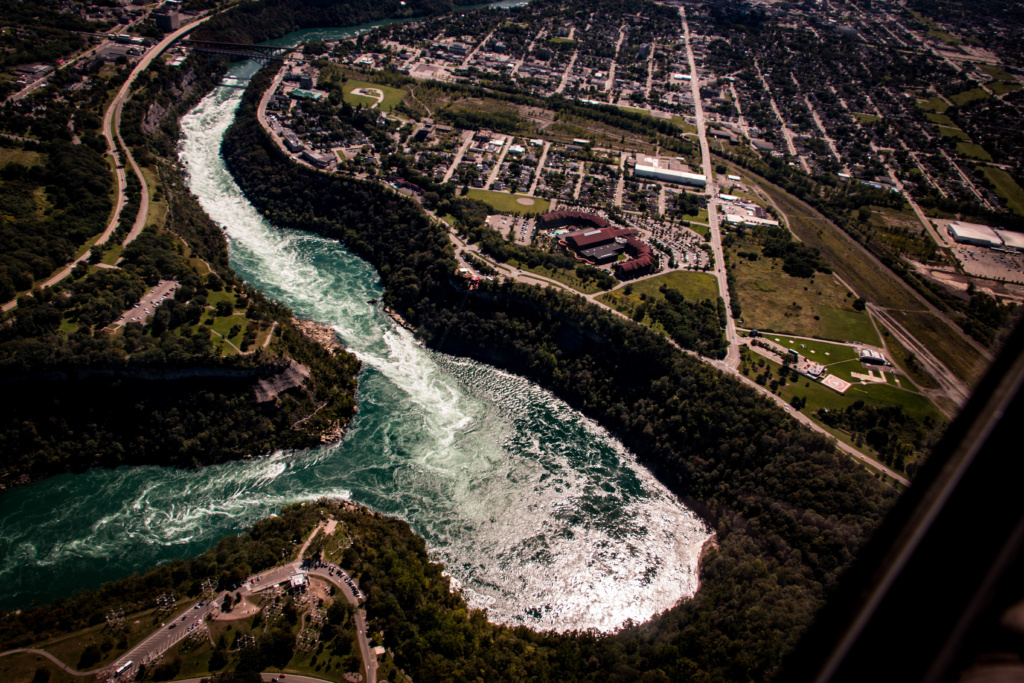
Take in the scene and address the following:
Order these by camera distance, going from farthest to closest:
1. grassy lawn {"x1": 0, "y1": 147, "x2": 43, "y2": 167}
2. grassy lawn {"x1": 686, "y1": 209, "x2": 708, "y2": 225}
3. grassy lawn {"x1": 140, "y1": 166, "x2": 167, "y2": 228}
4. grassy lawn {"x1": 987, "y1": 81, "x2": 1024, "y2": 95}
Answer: grassy lawn {"x1": 987, "y1": 81, "x2": 1024, "y2": 95} → grassy lawn {"x1": 686, "y1": 209, "x2": 708, "y2": 225} → grassy lawn {"x1": 0, "y1": 147, "x2": 43, "y2": 167} → grassy lawn {"x1": 140, "y1": 166, "x2": 167, "y2": 228}

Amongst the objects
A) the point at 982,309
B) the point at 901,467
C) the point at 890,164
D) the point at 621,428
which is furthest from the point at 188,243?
the point at 890,164

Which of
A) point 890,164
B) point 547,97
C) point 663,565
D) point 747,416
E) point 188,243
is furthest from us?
point 547,97

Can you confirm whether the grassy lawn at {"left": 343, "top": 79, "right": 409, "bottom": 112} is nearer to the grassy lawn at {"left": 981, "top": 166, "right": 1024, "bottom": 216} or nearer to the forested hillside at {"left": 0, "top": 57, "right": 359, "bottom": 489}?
the forested hillside at {"left": 0, "top": 57, "right": 359, "bottom": 489}

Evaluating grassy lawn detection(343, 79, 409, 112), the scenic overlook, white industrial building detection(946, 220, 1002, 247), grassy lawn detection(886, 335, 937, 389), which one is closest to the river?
the scenic overlook

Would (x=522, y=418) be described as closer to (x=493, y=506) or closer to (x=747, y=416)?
(x=493, y=506)

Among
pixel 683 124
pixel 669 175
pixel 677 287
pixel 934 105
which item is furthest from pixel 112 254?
pixel 934 105

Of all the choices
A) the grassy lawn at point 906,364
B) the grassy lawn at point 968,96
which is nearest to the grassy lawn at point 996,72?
the grassy lawn at point 968,96
